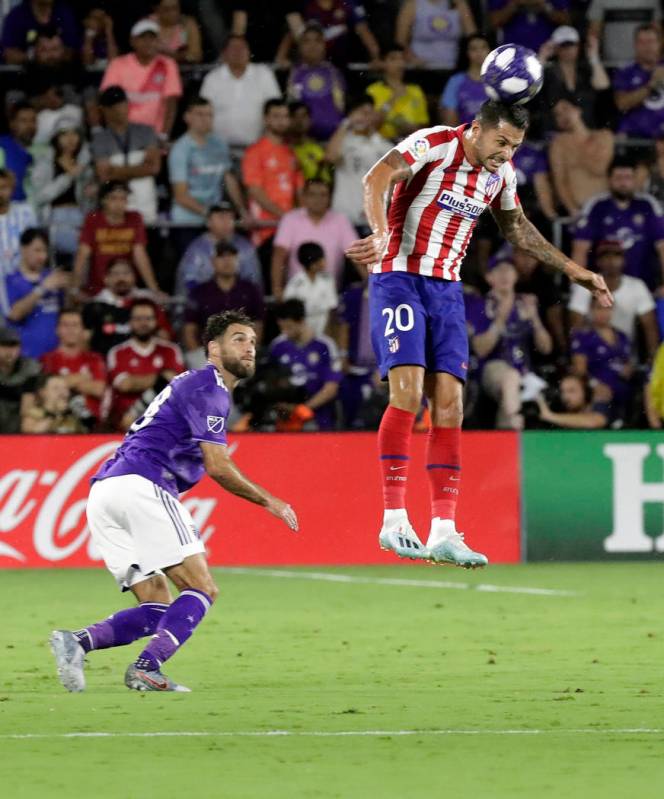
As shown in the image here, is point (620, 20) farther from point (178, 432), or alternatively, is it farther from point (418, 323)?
point (178, 432)

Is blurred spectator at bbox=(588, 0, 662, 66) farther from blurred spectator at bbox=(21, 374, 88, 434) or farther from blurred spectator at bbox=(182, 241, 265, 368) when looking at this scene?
blurred spectator at bbox=(21, 374, 88, 434)

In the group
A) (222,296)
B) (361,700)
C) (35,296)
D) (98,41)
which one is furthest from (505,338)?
(361,700)

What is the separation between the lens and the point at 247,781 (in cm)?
673

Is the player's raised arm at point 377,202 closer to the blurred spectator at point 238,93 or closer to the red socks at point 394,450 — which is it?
the red socks at point 394,450

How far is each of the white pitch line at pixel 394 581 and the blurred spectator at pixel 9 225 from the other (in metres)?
3.74

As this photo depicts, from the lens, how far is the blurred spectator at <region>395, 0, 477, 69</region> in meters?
19.5

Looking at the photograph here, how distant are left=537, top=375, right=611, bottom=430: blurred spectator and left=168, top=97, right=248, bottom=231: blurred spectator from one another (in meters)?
3.87

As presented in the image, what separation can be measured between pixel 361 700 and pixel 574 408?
865 cm

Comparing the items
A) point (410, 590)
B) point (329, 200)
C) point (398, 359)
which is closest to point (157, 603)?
point (398, 359)

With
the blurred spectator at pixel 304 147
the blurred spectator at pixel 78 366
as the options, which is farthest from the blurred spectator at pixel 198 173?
the blurred spectator at pixel 78 366

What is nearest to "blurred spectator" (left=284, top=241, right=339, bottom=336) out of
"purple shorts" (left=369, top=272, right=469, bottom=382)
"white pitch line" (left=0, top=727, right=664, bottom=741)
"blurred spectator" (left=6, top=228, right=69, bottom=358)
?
"blurred spectator" (left=6, top=228, right=69, bottom=358)

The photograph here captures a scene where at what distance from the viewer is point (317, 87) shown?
61.9 ft

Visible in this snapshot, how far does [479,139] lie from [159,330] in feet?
27.8

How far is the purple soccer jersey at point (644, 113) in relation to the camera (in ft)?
63.5
